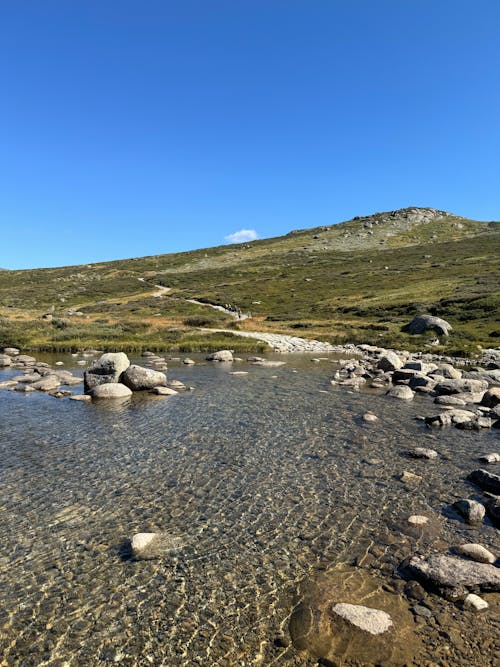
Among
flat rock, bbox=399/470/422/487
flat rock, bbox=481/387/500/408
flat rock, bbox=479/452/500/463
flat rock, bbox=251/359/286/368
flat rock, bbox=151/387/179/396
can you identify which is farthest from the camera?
flat rock, bbox=251/359/286/368

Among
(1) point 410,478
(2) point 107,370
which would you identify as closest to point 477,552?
(1) point 410,478

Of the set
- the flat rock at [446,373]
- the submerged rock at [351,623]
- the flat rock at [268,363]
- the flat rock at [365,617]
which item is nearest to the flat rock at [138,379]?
the flat rock at [268,363]

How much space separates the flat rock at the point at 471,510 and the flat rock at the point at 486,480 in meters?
1.85

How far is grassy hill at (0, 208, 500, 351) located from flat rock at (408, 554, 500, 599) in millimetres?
44672

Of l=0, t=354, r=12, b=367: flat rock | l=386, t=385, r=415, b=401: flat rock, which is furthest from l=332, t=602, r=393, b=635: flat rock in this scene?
l=0, t=354, r=12, b=367: flat rock

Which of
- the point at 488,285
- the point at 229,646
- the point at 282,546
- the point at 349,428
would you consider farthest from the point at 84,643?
the point at 488,285

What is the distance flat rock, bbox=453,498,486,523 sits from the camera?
38.3 feet

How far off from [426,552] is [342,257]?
554 feet

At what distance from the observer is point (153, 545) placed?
1019 cm

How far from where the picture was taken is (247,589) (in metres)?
8.74

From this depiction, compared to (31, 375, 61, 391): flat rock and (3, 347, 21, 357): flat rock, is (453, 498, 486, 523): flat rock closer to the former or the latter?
(31, 375, 61, 391): flat rock

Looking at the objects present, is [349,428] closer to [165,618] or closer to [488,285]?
[165,618]

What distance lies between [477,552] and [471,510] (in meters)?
2.12

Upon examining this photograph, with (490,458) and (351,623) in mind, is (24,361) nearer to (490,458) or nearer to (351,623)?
(490,458)
